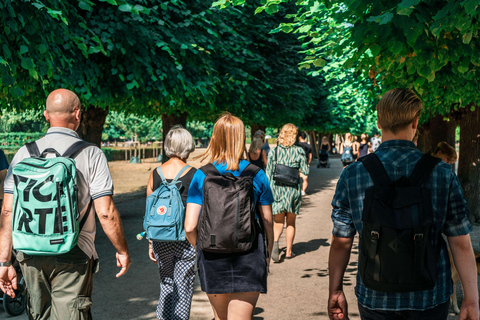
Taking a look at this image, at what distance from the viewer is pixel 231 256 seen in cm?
302

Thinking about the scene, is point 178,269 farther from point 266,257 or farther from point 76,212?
point 76,212

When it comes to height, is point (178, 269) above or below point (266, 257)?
below

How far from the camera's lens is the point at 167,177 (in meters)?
4.18

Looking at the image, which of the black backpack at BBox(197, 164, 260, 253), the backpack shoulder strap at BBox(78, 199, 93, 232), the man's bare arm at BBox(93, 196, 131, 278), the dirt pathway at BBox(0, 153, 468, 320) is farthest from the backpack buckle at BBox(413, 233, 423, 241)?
the dirt pathway at BBox(0, 153, 468, 320)

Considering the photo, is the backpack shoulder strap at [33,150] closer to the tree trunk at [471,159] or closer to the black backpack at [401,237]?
the black backpack at [401,237]

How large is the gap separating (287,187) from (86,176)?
4.63 m

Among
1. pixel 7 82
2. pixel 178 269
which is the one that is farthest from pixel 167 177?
pixel 7 82

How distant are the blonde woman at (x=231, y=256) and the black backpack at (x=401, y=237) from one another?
0.96 metres

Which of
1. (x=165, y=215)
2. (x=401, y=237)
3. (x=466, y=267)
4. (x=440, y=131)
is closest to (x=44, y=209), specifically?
(x=165, y=215)

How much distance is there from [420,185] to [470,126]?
31.1 ft

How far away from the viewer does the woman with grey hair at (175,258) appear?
412 cm

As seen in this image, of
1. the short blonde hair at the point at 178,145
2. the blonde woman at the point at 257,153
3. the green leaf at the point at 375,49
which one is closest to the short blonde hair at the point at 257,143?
the blonde woman at the point at 257,153

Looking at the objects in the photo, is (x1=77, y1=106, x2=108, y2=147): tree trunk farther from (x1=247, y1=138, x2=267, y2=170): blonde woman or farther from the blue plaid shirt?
the blue plaid shirt

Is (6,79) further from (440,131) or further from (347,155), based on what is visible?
(347,155)
